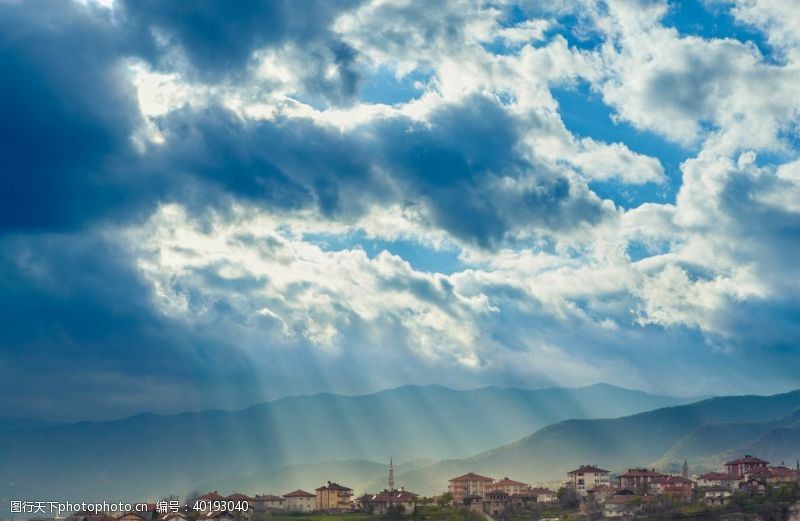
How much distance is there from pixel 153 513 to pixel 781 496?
80.2 m

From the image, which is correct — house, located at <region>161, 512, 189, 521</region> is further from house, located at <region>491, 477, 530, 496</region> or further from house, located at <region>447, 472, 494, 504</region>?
house, located at <region>491, 477, 530, 496</region>

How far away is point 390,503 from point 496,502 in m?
16.7

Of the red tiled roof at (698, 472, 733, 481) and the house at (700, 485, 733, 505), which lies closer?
the house at (700, 485, 733, 505)

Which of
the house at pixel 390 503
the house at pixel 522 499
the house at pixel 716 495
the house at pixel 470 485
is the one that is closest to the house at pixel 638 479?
the house at pixel 716 495

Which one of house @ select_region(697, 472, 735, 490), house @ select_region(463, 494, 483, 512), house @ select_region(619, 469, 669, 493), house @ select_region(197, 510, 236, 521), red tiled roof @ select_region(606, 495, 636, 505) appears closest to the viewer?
house @ select_region(197, 510, 236, 521)

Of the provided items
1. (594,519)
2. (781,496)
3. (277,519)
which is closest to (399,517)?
(277,519)

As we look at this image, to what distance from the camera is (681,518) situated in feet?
423

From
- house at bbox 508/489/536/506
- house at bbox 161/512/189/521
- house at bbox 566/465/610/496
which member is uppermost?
house at bbox 566/465/610/496

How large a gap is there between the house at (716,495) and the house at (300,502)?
5737 cm

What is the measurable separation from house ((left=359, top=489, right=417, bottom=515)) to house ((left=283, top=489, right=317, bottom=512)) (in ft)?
29.3

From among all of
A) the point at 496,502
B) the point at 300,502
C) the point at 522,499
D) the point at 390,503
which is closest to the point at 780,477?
the point at 522,499

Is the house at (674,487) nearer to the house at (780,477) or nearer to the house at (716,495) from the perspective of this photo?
the house at (716,495)

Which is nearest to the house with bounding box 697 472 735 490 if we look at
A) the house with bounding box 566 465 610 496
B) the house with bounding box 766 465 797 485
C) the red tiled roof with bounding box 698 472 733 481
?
the red tiled roof with bounding box 698 472 733 481

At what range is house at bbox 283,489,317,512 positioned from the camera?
524 feet
